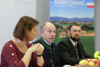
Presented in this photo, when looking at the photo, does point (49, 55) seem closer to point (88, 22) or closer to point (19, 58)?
point (19, 58)

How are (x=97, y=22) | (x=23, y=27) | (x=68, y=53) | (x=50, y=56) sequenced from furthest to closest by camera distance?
(x=97, y=22) → (x=68, y=53) → (x=50, y=56) → (x=23, y=27)

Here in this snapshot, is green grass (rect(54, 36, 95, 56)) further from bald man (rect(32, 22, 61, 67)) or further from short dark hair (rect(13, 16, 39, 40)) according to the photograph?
short dark hair (rect(13, 16, 39, 40))

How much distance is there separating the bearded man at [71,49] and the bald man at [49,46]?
0.71 ft

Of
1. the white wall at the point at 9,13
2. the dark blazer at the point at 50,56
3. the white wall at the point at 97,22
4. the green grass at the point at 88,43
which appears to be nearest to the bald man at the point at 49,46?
the dark blazer at the point at 50,56

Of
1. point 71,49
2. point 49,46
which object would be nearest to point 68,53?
point 71,49

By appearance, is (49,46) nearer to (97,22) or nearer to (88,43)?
(88,43)

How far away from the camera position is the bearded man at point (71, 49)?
2.75m

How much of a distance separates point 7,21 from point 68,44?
1.29 m

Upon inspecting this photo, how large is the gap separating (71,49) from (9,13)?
1429mm

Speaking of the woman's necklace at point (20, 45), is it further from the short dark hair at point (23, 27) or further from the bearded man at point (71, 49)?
the bearded man at point (71, 49)

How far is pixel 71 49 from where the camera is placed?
298cm

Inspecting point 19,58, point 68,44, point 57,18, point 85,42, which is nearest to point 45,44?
point 68,44

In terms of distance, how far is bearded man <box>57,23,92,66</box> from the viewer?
2754 mm

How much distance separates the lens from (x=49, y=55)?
249 cm
